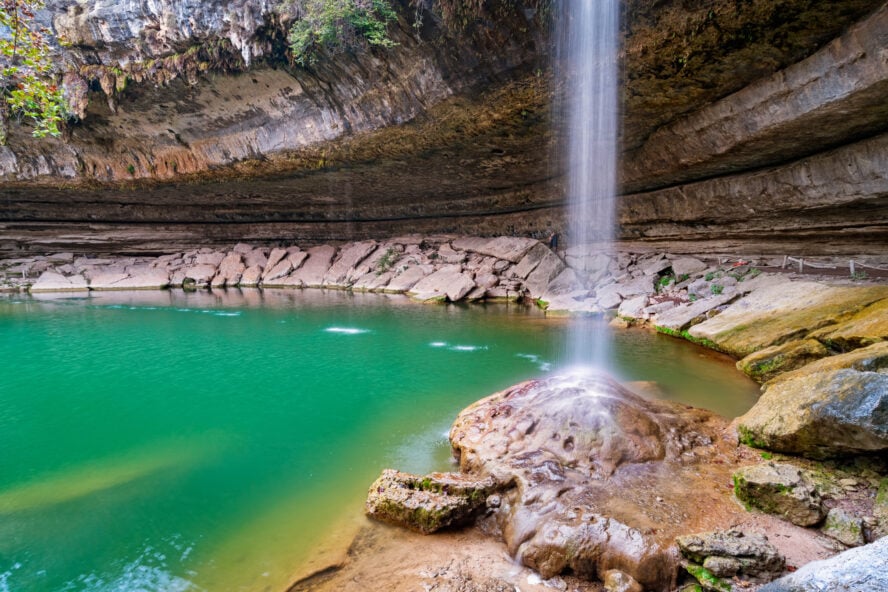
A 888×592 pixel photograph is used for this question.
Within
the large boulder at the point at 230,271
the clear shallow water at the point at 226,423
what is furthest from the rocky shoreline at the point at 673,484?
the large boulder at the point at 230,271

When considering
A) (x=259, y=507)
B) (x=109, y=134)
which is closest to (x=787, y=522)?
(x=259, y=507)

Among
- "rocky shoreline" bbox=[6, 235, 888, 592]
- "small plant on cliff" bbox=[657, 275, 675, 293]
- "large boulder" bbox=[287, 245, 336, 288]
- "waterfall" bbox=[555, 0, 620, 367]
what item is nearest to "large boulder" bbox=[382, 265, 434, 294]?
"large boulder" bbox=[287, 245, 336, 288]

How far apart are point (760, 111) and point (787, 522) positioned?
780cm

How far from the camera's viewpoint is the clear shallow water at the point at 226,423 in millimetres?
3268

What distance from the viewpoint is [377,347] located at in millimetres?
9406

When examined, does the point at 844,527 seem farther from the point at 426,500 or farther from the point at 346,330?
the point at 346,330

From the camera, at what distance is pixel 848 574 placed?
1463mm

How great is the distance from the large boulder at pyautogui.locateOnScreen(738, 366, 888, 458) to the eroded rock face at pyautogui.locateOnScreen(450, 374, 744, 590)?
0.48 m

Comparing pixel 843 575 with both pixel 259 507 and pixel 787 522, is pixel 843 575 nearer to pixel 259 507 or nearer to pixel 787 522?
pixel 787 522

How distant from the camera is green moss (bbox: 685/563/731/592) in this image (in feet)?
7.63

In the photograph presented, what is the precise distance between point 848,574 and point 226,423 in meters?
5.96

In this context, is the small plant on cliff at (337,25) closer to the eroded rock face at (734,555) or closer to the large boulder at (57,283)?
the eroded rock face at (734,555)

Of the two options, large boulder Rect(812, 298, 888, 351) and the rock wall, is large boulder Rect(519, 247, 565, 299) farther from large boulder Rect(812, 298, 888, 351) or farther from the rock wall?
large boulder Rect(812, 298, 888, 351)

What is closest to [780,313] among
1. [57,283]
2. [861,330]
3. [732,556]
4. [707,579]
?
[861,330]
